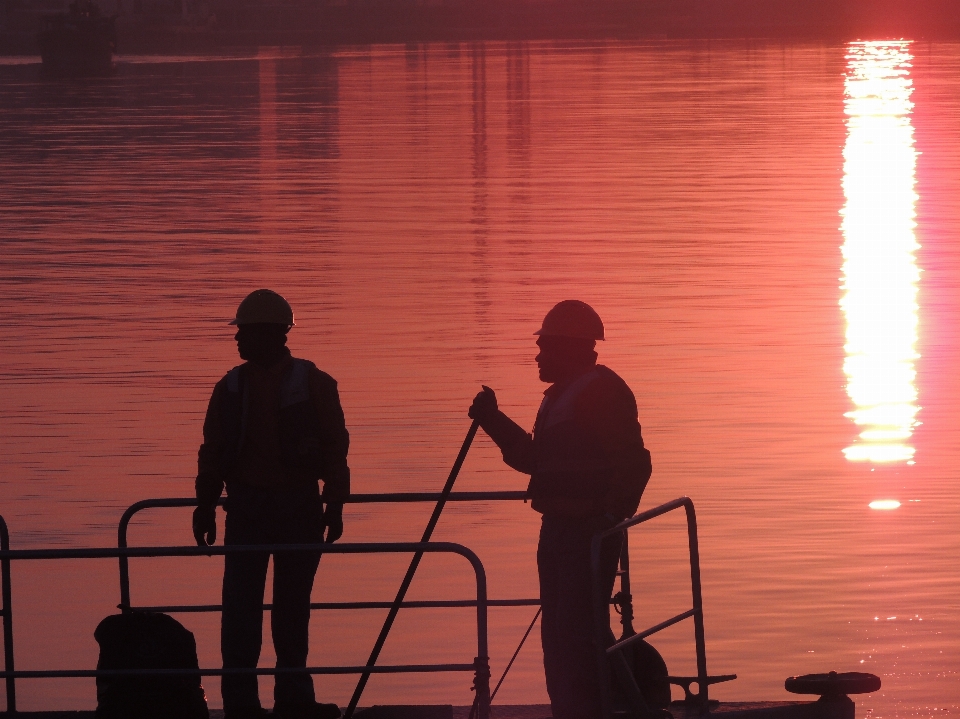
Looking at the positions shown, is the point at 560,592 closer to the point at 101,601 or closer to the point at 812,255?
the point at 101,601

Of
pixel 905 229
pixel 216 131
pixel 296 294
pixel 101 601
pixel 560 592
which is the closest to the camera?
pixel 560 592

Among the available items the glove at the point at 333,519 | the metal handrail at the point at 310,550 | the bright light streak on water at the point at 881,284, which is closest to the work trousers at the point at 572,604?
the metal handrail at the point at 310,550

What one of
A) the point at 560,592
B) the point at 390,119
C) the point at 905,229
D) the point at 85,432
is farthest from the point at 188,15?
the point at 560,592

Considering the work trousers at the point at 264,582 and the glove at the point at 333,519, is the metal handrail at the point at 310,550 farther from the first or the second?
the glove at the point at 333,519

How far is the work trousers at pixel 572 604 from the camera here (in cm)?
701

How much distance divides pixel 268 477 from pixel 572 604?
1.21 m

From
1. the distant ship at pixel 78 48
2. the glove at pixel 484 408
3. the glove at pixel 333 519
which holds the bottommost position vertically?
the glove at pixel 333 519

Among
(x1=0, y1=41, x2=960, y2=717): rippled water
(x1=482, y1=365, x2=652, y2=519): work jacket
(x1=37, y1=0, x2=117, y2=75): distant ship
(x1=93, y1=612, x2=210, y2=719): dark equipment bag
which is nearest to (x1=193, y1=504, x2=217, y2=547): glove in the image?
(x1=93, y1=612, x2=210, y2=719): dark equipment bag

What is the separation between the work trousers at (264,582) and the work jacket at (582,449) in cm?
87

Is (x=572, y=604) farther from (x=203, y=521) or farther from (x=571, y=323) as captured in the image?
(x=203, y=521)

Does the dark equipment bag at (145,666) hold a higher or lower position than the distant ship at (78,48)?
lower

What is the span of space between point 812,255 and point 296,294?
22.9ft

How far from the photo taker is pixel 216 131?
50438mm

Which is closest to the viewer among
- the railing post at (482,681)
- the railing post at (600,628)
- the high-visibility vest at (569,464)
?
the railing post at (482,681)
